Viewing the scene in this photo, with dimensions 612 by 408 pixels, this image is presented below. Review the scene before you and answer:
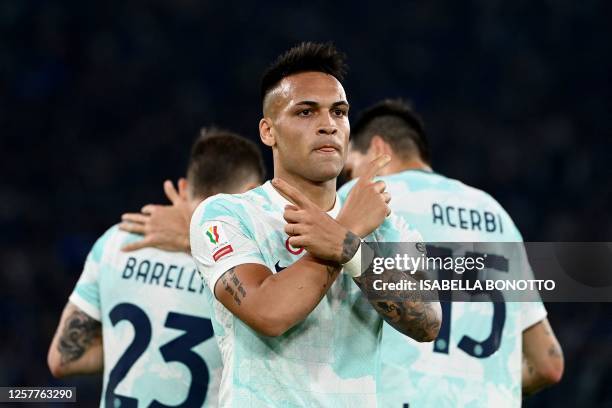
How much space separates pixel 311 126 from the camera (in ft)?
9.71

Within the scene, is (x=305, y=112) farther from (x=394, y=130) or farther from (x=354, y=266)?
(x=394, y=130)

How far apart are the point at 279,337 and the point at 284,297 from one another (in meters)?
0.23

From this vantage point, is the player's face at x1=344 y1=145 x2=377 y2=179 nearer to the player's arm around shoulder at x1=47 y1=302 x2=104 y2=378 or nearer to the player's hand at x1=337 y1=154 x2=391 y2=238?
the player's arm around shoulder at x1=47 y1=302 x2=104 y2=378

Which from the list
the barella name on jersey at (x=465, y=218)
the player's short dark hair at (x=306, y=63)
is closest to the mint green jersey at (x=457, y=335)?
the barella name on jersey at (x=465, y=218)

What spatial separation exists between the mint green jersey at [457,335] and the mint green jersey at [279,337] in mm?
1161

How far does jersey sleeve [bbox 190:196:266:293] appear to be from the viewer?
2.70 meters

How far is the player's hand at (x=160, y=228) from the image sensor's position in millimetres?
4344

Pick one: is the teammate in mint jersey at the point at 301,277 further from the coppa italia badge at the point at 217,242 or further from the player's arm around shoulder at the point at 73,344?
the player's arm around shoulder at the point at 73,344

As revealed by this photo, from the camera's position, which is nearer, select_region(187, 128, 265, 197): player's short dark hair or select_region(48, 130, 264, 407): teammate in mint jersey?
select_region(48, 130, 264, 407): teammate in mint jersey

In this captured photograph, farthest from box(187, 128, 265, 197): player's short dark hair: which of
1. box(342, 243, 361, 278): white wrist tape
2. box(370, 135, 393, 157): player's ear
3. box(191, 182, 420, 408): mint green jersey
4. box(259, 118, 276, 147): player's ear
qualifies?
box(342, 243, 361, 278): white wrist tape

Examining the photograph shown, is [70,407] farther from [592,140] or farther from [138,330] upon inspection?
[592,140]

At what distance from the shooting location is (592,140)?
378 inches

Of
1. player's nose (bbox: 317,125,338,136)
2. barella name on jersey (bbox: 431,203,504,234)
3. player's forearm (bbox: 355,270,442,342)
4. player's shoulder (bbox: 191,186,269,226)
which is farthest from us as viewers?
barella name on jersey (bbox: 431,203,504,234)

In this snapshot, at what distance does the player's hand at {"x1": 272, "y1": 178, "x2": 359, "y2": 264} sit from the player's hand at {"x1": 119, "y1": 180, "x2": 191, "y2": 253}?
1.72m
